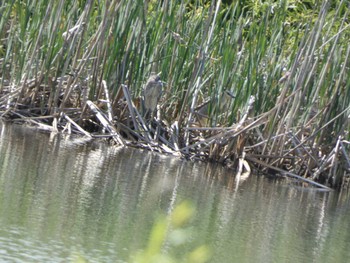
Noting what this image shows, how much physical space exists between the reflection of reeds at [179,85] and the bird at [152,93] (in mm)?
125

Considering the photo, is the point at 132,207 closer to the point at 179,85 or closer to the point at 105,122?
the point at 105,122

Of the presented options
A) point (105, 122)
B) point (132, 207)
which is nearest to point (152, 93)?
point (105, 122)

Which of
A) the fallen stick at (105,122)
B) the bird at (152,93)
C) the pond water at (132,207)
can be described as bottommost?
the pond water at (132,207)

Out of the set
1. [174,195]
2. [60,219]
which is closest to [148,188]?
[174,195]

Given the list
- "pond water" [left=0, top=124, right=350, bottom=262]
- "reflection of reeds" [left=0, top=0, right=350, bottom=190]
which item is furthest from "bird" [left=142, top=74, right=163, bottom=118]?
"pond water" [left=0, top=124, right=350, bottom=262]

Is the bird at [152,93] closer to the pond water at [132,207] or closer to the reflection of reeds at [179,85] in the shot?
the reflection of reeds at [179,85]

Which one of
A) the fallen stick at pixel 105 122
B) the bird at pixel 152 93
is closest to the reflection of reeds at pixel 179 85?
the fallen stick at pixel 105 122

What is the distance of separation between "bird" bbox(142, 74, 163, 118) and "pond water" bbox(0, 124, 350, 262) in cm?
54

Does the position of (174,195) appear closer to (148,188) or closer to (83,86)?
(148,188)

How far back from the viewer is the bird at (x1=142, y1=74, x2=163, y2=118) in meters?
8.25

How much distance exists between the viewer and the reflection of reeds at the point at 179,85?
8.27 meters

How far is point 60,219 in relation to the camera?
4512mm

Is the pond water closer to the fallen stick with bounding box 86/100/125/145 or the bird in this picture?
the fallen stick with bounding box 86/100/125/145

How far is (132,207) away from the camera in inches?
213
